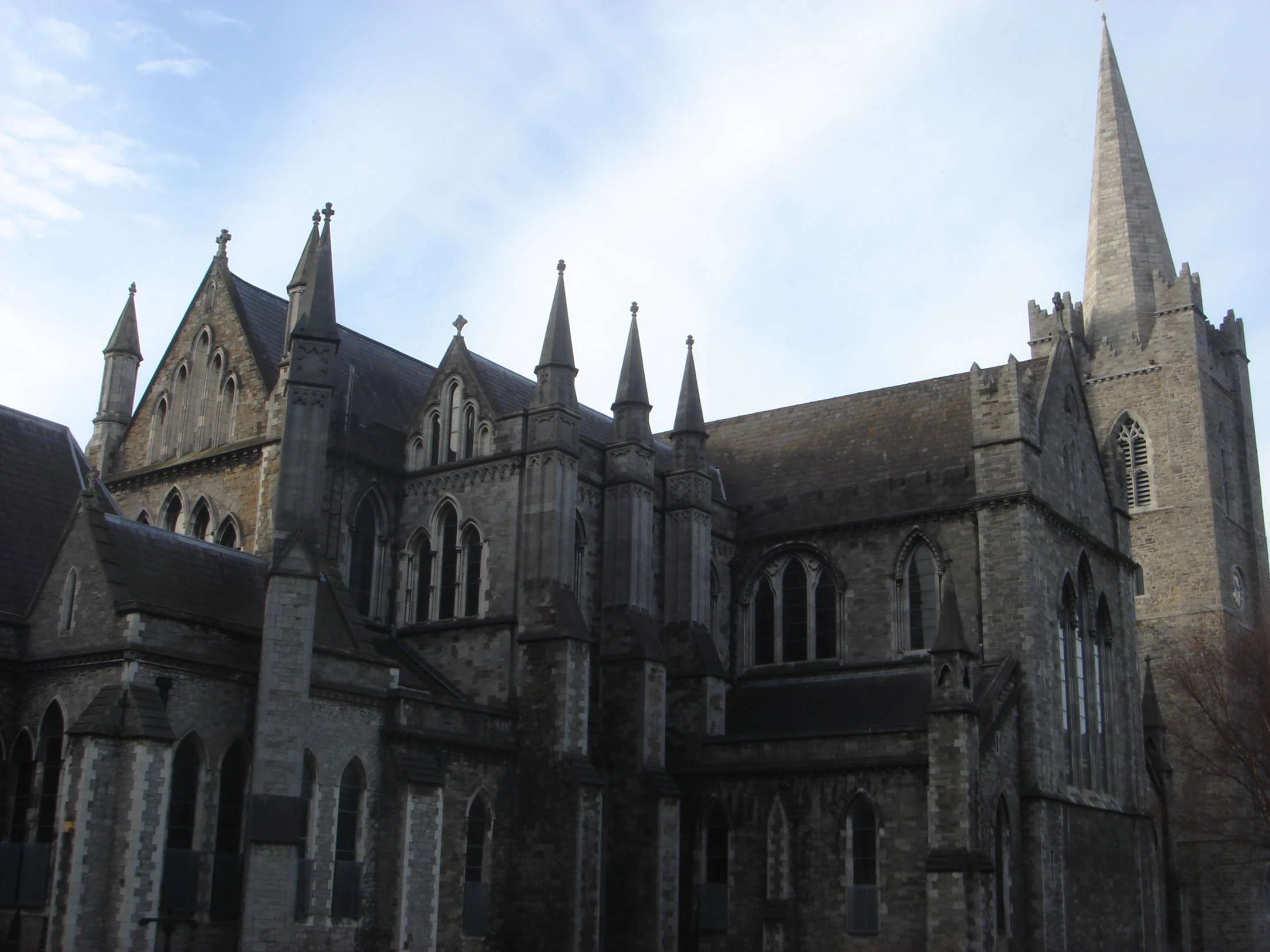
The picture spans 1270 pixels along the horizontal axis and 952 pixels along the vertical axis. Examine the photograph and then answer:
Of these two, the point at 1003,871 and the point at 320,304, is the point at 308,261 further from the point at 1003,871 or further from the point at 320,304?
the point at 1003,871

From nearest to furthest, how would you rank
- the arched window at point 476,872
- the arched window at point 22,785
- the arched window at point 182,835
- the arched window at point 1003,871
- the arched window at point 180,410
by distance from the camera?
the arched window at point 182,835, the arched window at point 22,785, the arched window at point 476,872, the arched window at point 1003,871, the arched window at point 180,410

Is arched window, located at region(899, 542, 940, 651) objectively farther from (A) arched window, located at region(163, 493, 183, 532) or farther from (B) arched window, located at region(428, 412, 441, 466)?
(A) arched window, located at region(163, 493, 183, 532)

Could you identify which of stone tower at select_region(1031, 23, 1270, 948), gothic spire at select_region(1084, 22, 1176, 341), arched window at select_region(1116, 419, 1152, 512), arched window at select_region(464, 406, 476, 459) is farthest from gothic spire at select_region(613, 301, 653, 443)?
gothic spire at select_region(1084, 22, 1176, 341)

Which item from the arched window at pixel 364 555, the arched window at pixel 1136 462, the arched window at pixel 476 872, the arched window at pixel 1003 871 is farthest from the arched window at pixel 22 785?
the arched window at pixel 1136 462

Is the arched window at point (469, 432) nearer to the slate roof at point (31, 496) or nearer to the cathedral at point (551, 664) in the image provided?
the cathedral at point (551, 664)

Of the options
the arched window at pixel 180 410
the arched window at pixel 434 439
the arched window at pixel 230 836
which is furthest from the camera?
the arched window at pixel 434 439

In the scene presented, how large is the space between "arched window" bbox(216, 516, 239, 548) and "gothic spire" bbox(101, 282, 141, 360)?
25.6 feet

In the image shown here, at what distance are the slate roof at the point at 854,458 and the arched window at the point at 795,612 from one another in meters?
1.32

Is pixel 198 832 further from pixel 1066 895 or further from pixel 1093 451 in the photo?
pixel 1093 451

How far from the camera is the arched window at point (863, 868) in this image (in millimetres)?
31641

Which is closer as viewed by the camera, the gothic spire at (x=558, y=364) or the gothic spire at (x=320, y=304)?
the gothic spire at (x=320, y=304)

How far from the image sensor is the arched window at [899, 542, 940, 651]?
123ft

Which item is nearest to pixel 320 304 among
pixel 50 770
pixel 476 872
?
pixel 50 770

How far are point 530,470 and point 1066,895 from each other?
1667cm
